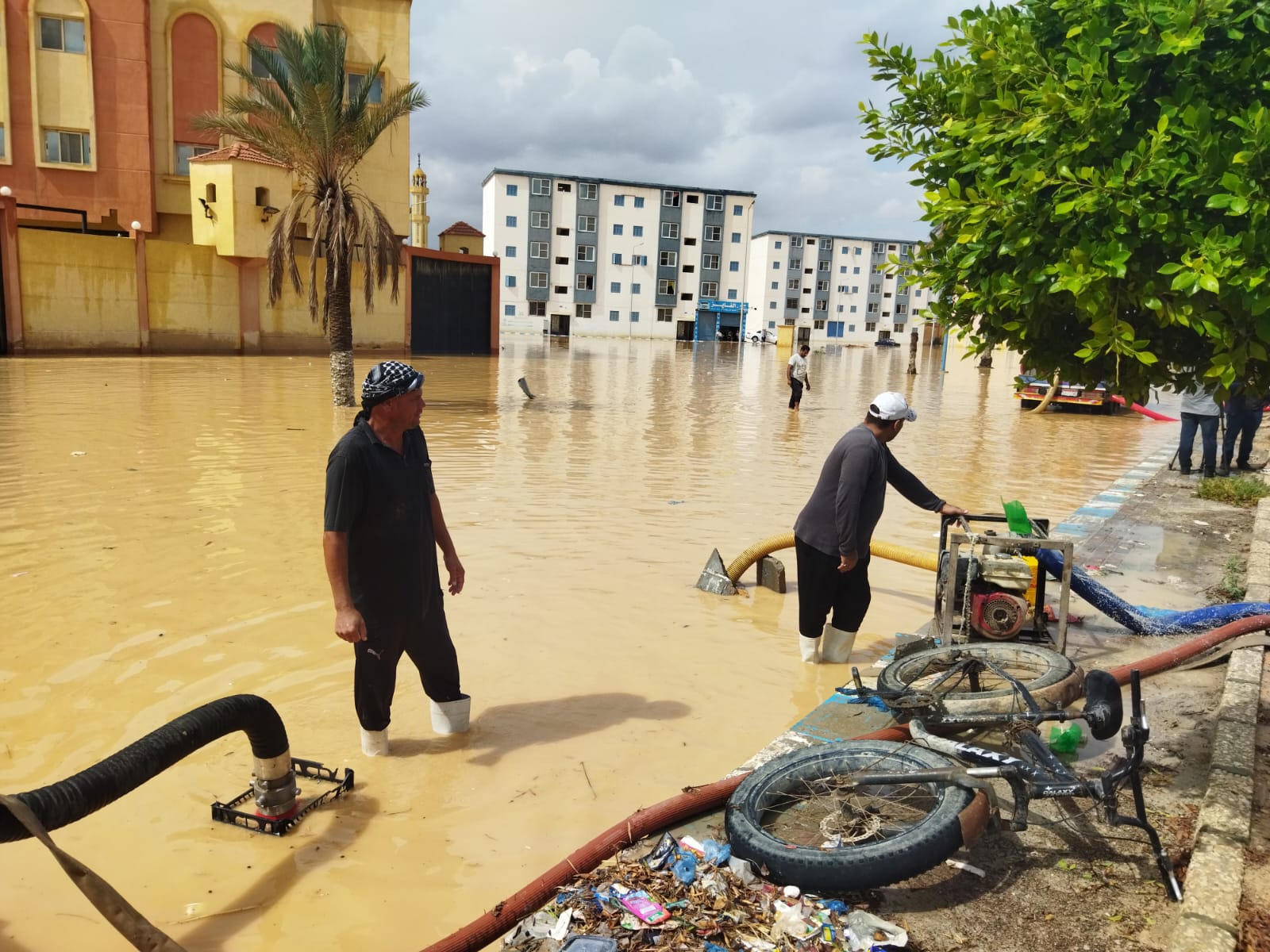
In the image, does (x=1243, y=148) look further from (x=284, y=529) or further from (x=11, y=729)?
Result: (x=284, y=529)

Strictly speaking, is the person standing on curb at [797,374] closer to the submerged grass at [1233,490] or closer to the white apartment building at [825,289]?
the submerged grass at [1233,490]

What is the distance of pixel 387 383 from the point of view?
3.91 metres

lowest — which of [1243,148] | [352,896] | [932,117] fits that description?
[352,896]

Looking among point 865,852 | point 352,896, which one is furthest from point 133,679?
point 865,852

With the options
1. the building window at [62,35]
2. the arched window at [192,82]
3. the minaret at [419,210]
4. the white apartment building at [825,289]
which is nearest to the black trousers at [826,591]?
the arched window at [192,82]

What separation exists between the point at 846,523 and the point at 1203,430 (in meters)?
9.49

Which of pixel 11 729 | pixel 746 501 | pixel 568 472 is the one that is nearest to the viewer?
pixel 11 729

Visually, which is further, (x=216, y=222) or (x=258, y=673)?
(x=216, y=222)

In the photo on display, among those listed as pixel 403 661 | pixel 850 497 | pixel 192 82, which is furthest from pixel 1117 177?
pixel 192 82

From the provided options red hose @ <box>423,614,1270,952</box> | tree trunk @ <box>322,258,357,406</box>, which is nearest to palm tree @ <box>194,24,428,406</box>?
tree trunk @ <box>322,258,357,406</box>

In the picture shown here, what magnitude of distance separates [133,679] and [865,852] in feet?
14.0

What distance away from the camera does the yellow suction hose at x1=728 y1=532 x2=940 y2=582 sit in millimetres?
6566

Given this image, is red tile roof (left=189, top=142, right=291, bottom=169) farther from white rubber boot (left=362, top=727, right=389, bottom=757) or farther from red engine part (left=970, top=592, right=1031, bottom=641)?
red engine part (left=970, top=592, right=1031, bottom=641)

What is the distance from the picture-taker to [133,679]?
16.7 ft
